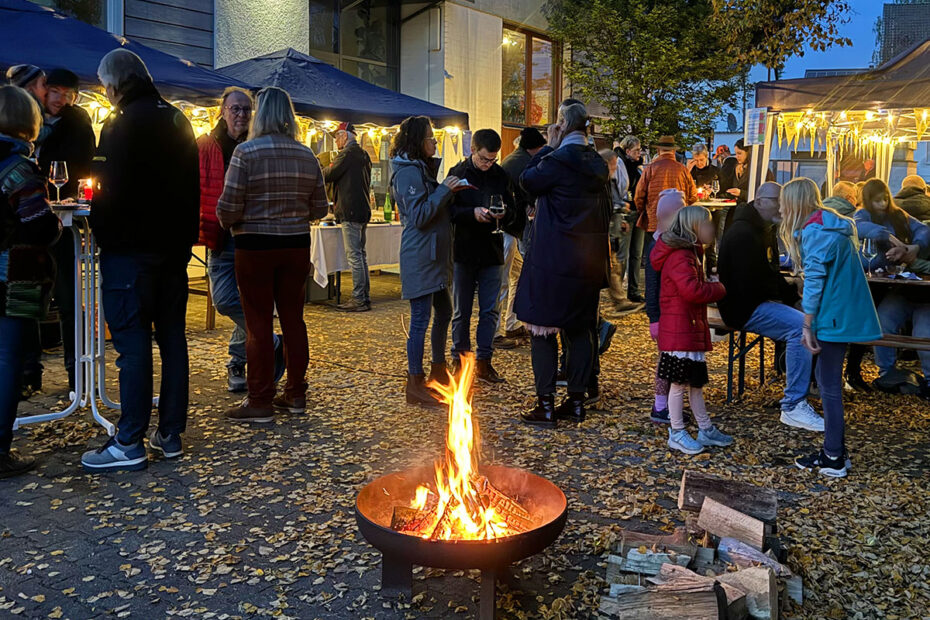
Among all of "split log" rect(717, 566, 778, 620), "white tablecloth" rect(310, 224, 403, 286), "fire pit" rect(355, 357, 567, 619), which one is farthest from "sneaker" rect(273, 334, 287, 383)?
"split log" rect(717, 566, 778, 620)

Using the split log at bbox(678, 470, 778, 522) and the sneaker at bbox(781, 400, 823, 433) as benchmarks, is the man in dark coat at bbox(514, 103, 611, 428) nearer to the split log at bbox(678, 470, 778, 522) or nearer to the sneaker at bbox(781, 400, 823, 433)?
the sneaker at bbox(781, 400, 823, 433)

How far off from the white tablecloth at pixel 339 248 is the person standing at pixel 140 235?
471 cm

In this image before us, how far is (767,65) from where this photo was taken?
47.8ft

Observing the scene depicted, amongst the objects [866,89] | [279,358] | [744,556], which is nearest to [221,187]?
[279,358]

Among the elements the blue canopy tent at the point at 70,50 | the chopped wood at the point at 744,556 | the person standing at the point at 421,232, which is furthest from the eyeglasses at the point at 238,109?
the chopped wood at the point at 744,556

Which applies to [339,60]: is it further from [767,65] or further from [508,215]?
[508,215]

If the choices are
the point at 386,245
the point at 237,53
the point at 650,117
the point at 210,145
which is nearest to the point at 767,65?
the point at 650,117

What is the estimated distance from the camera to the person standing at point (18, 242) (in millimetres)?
4438

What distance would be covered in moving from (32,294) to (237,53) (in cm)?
988

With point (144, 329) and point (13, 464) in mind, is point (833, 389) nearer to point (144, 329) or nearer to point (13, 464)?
point (144, 329)

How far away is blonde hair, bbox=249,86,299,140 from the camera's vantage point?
215 inches

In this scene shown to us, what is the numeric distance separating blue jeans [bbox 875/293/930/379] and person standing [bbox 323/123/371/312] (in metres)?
6.01

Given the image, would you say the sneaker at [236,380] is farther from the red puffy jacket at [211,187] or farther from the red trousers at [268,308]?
the red puffy jacket at [211,187]

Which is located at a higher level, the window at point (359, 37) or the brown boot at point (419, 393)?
the window at point (359, 37)
